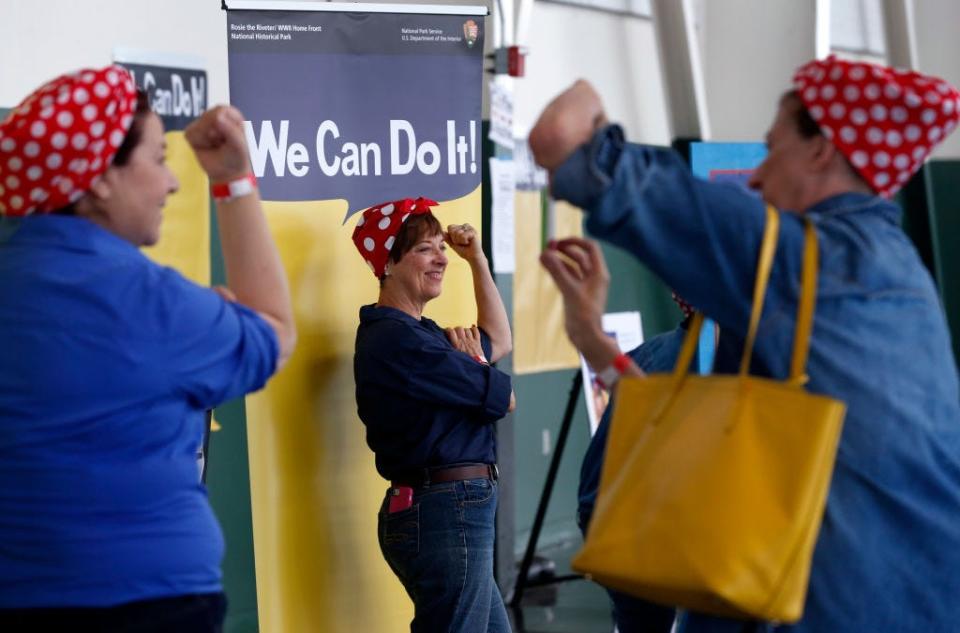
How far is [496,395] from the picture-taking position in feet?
10.9

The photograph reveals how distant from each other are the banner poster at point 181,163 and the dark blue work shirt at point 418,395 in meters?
0.49

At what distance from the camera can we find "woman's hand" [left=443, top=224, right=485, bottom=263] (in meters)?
3.54

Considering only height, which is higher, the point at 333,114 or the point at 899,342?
the point at 333,114

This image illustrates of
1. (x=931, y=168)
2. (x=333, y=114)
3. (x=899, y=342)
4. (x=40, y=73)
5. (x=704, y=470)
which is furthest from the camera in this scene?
(x=931, y=168)

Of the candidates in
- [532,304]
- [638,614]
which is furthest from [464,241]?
[532,304]

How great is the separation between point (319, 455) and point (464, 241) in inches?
28.3

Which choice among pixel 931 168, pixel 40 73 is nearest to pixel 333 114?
pixel 40 73

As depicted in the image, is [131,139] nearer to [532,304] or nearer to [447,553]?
[447,553]

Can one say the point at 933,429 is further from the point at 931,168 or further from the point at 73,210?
the point at 931,168

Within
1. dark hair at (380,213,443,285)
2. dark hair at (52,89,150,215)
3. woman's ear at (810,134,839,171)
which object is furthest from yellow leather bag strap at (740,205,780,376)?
dark hair at (380,213,443,285)

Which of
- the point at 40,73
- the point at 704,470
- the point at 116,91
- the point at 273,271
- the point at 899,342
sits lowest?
the point at 704,470

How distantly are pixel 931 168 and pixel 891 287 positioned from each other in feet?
24.7

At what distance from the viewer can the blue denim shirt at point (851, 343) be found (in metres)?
1.71

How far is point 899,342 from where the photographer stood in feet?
5.93
